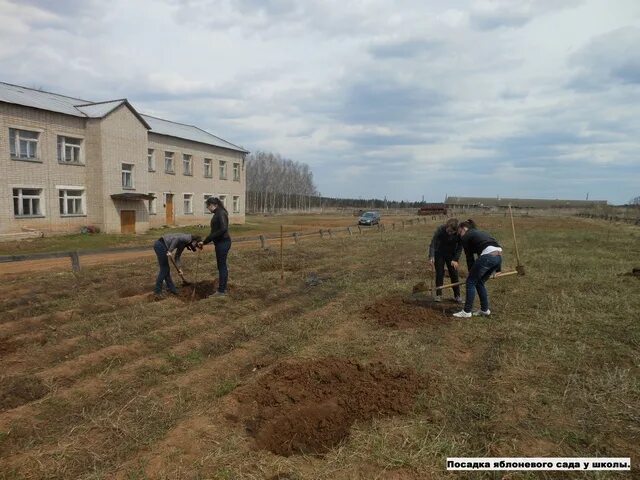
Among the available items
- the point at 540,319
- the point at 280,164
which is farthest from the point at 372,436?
the point at 280,164

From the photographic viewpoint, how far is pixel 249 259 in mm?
15172

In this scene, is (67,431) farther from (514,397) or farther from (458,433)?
(514,397)

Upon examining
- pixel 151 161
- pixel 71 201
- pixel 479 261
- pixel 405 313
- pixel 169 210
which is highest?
pixel 151 161

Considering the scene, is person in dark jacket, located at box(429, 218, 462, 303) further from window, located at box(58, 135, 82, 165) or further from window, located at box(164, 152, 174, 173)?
window, located at box(164, 152, 174, 173)

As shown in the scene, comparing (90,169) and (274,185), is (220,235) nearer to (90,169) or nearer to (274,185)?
(90,169)

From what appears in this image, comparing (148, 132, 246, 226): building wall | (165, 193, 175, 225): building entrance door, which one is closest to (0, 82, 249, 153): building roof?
(148, 132, 246, 226): building wall

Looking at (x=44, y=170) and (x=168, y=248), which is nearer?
(x=168, y=248)

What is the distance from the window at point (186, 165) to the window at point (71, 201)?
31.9 ft

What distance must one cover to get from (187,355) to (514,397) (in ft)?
12.8

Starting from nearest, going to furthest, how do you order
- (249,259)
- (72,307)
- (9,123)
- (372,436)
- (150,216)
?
(372,436)
(72,307)
(249,259)
(9,123)
(150,216)

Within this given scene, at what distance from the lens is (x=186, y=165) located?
111 ft

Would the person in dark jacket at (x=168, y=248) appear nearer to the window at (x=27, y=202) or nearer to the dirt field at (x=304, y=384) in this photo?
the dirt field at (x=304, y=384)

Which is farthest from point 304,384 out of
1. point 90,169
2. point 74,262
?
point 90,169

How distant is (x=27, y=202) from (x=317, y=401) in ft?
75.0
